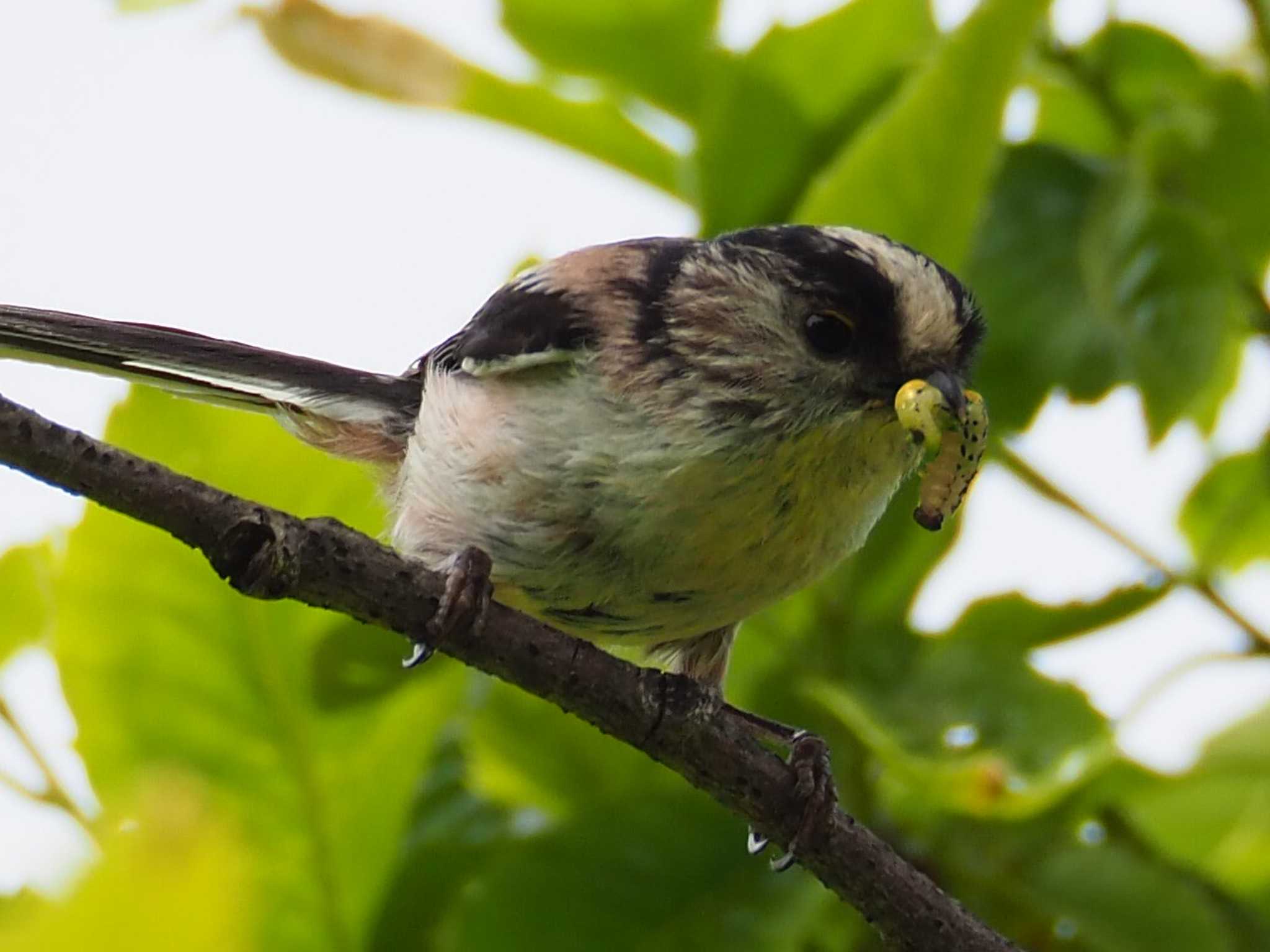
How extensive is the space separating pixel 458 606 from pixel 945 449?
1.91 ft

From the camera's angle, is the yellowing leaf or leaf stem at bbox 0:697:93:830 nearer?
leaf stem at bbox 0:697:93:830

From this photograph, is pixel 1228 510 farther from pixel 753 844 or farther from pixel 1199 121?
pixel 753 844

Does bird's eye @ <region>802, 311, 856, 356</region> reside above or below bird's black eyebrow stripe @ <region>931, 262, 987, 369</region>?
below

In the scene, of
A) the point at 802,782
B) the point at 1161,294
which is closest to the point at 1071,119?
the point at 1161,294

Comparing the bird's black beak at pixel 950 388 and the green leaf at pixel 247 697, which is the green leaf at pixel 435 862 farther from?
the bird's black beak at pixel 950 388

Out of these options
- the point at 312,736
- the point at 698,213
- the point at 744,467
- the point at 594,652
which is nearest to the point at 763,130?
the point at 698,213

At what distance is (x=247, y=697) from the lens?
5.36 feet

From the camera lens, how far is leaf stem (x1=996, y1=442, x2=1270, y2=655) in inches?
70.2

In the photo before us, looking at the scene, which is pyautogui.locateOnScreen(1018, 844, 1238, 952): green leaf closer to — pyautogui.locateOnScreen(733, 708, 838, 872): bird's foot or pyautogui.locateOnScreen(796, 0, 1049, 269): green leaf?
pyautogui.locateOnScreen(733, 708, 838, 872): bird's foot

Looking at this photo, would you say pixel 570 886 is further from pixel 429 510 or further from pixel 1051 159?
pixel 1051 159

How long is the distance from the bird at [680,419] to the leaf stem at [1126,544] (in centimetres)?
17

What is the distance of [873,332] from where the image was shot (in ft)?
5.70

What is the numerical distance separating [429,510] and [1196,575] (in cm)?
96

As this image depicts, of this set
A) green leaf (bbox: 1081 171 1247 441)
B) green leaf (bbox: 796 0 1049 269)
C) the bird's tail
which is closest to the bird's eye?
green leaf (bbox: 796 0 1049 269)
